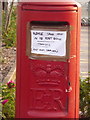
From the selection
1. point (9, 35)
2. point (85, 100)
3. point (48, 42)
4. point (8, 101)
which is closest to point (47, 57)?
point (48, 42)

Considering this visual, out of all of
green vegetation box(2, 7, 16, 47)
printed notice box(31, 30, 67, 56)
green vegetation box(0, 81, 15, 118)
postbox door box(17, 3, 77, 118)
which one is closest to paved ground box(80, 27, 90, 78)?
green vegetation box(2, 7, 16, 47)

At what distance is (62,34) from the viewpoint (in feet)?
12.4

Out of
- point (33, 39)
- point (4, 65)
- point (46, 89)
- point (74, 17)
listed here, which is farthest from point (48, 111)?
point (4, 65)

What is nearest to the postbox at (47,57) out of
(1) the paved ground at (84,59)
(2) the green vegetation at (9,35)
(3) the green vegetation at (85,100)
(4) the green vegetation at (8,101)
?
(4) the green vegetation at (8,101)

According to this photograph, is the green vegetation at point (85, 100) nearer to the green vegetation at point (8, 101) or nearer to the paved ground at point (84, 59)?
the green vegetation at point (8, 101)

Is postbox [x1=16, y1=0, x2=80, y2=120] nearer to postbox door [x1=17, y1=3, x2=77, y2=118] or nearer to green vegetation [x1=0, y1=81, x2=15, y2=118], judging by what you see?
postbox door [x1=17, y1=3, x2=77, y2=118]

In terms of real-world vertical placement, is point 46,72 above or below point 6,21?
below

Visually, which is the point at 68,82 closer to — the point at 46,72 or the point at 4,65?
the point at 46,72

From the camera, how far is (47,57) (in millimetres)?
3814

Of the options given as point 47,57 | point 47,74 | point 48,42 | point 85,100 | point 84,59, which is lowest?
point 85,100

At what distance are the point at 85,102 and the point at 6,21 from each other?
968 cm

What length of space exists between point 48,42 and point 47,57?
0.52 feet

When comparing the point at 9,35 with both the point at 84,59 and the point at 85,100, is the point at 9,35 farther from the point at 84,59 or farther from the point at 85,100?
the point at 85,100

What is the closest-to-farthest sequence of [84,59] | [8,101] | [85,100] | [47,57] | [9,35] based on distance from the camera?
1. [47,57]
2. [8,101]
3. [85,100]
4. [84,59]
5. [9,35]
